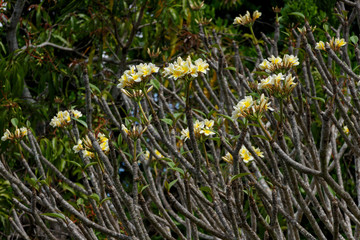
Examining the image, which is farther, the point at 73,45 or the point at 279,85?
the point at 73,45

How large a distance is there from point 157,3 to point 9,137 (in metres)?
2.13

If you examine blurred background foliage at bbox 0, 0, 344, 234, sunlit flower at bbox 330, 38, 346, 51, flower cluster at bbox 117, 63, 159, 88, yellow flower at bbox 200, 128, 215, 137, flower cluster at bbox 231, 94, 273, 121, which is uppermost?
blurred background foliage at bbox 0, 0, 344, 234

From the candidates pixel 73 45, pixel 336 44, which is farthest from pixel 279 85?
pixel 73 45

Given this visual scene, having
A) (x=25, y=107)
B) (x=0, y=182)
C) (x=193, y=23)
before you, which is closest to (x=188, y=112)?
(x=0, y=182)

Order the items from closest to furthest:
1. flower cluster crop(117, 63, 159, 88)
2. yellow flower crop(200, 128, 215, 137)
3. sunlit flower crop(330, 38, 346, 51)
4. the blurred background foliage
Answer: flower cluster crop(117, 63, 159, 88)
yellow flower crop(200, 128, 215, 137)
sunlit flower crop(330, 38, 346, 51)
the blurred background foliage

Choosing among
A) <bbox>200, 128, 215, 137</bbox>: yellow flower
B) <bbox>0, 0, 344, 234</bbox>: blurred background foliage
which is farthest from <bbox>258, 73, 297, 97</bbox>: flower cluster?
<bbox>0, 0, 344, 234</bbox>: blurred background foliage

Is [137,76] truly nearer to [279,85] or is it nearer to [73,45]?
[279,85]

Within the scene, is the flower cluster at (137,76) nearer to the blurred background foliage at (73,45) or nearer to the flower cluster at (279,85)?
the flower cluster at (279,85)

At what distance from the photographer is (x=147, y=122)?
1599mm

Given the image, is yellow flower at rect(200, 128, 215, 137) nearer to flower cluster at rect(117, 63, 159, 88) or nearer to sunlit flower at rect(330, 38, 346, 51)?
flower cluster at rect(117, 63, 159, 88)

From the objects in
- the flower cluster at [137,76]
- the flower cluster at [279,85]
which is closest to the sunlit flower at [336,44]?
the flower cluster at [279,85]

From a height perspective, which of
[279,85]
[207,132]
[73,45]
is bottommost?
[207,132]

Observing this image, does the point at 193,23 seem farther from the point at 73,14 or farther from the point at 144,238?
the point at 144,238

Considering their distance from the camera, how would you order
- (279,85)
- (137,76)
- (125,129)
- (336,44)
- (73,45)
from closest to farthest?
(279,85), (137,76), (125,129), (336,44), (73,45)
